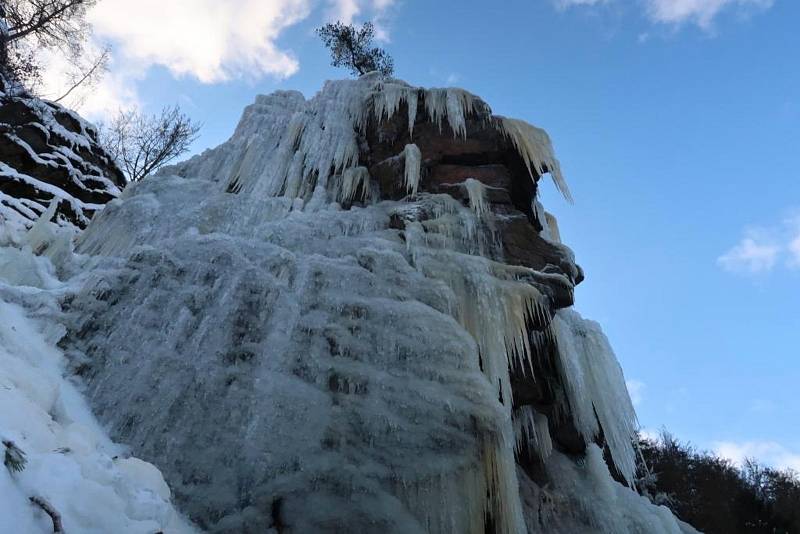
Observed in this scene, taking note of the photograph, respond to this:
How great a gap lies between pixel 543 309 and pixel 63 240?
6.26 m

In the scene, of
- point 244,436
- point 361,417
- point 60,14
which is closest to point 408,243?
point 361,417

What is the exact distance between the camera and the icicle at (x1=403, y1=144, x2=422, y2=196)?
8922 millimetres

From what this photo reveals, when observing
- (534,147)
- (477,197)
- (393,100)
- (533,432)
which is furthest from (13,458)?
(393,100)

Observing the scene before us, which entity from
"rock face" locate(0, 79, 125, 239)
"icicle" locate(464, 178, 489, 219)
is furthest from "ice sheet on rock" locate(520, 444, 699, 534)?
"rock face" locate(0, 79, 125, 239)

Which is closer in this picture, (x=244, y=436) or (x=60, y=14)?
(x=244, y=436)

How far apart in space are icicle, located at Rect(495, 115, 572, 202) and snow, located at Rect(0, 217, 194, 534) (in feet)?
23.7

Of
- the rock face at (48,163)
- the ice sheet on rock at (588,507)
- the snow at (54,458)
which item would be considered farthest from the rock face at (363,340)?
the rock face at (48,163)

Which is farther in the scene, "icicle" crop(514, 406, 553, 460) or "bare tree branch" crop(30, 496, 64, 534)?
"icicle" crop(514, 406, 553, 460)

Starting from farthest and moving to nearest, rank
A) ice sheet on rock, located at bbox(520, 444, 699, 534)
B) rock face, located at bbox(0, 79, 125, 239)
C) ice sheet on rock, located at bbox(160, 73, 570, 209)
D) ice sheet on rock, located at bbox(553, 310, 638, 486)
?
rock face, located at bbox(0, 79, 125, 239) → ice sheet on rock, located at bbox(160, 73, 570, 209) → ice sheet on rock, located at bbox(553, 310, 638, 486) → ice sheet on rock, located at bbox(520, 444, 699, 534)

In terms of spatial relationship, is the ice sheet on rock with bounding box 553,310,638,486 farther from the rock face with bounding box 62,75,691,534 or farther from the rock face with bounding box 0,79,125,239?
the rock face with bounding box 0,79,125,239

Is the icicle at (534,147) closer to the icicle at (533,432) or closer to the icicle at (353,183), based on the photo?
the icicle at (353,183)

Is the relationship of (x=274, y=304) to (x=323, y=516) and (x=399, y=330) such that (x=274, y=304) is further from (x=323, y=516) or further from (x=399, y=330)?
(x=323, y=516)

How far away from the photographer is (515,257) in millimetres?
7727

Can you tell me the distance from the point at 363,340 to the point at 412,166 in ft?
13.6
